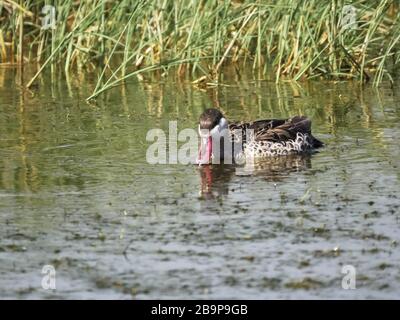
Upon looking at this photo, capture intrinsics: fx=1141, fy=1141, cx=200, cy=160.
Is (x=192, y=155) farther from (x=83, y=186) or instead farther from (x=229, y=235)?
(x=229, y=235)

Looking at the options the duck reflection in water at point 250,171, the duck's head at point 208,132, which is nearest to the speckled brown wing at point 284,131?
the duck reflection in water at point 250,171

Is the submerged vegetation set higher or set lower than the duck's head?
higher

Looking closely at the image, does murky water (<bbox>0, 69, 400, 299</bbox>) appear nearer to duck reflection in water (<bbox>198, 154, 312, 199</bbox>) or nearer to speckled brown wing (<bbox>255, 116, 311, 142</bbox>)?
duck reflection in water (<bbox>198, 154, 312, 199</bbox>)

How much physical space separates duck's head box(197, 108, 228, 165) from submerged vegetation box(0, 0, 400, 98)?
201 cm

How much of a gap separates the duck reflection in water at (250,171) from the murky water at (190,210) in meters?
0.02

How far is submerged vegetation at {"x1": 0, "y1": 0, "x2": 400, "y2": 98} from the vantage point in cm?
1316

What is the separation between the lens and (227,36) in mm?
14320

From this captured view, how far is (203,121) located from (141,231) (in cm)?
265

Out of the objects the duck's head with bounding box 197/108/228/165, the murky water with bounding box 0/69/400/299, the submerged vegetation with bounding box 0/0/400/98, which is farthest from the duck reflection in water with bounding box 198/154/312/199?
the submerged vegetation with bounding box 0/0/400/98

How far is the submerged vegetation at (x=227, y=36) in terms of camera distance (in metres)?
13.2

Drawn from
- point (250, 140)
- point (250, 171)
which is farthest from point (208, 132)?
point (250, 171)

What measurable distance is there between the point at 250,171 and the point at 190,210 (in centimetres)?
162

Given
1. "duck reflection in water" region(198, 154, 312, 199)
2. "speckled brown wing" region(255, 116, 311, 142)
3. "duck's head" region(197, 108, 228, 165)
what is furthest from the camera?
"speckled brown wing" region(255, 116, 311, 142)

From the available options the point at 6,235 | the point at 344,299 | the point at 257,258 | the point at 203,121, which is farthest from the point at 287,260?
the point at 203,121
